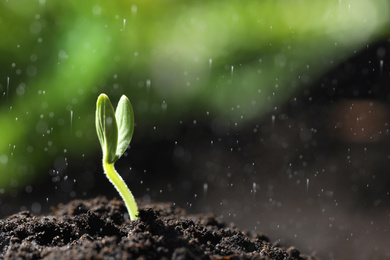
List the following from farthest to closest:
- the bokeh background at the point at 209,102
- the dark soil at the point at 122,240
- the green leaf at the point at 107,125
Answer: the bokeh background at the point at 209,102
the green leaf at the point at 107,125
the dark soil at the point at 122,240

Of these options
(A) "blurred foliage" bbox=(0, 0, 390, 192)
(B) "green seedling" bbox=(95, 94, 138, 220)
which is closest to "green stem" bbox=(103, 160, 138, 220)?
(B) "green seedling" bbox=(95, 94, 138, 220)

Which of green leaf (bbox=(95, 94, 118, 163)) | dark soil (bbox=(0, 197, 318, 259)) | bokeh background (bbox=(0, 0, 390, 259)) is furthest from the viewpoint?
bokeh background (bbox=(0, 0, 390, 259))

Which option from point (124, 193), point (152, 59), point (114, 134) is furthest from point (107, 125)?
point (152, 59)

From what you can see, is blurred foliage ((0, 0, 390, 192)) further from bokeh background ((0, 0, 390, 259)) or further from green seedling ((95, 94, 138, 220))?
green seedling ((95, 94, 138, 220))

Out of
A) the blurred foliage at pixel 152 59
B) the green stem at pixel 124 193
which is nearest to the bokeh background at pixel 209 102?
the blurred foliage at pixel 152 59

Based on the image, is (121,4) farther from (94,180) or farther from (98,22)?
(94,180)

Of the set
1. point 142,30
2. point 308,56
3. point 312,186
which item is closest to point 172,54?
point 142,30

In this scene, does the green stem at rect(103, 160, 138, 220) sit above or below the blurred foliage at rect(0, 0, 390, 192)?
below

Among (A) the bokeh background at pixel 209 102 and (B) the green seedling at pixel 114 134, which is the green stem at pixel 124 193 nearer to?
(B) the green seedling at pixel 114 134
